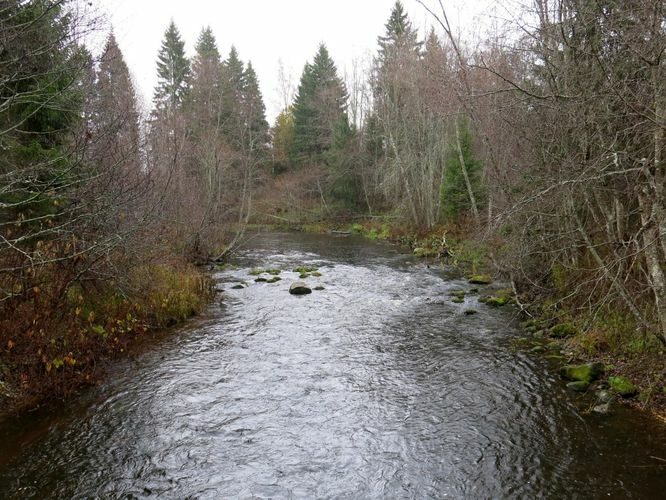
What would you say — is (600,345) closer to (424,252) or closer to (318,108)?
(424,252)

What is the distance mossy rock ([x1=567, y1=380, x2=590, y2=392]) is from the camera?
763 centimetres

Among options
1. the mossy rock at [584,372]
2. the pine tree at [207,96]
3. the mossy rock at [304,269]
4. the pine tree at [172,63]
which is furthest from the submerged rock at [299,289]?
the pine tree at [172,63]

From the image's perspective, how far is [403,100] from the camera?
30547mm

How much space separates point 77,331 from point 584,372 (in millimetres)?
9105

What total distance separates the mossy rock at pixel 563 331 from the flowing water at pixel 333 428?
84 cm

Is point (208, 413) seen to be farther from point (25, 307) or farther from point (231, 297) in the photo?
point (231, 297)

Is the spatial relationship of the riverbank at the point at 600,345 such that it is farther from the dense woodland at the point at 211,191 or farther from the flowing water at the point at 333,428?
the flowing water at the point at 333,428

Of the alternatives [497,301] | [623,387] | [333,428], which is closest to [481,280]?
[497,301]

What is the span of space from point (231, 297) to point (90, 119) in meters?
Result: 6.86

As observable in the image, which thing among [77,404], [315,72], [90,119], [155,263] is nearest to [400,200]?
[315,72]

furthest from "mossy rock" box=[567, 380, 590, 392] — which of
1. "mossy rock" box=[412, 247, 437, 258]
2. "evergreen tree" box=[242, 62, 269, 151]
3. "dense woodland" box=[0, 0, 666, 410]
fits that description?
"evergreen tree" box=[242, 62, 269, 151]

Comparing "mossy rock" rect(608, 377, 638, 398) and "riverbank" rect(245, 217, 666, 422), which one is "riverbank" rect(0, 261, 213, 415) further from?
"mossy rock" rect(608, 377, 638, 398)

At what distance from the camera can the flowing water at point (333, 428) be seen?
5379 mm

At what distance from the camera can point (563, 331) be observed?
1012 cm
